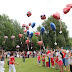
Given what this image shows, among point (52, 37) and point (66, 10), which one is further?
point (52, 37)

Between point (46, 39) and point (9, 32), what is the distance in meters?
10.1

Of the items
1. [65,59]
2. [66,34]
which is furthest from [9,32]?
[65,59]

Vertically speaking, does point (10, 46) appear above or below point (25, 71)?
above

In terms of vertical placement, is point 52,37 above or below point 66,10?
above

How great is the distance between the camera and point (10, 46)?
41.2 m

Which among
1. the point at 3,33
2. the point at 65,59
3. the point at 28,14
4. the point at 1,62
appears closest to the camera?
the point at 1,62

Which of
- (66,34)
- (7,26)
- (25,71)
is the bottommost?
(25,71)

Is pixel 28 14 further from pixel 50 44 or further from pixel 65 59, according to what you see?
pixel 50 44

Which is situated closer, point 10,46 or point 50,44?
point 50,44

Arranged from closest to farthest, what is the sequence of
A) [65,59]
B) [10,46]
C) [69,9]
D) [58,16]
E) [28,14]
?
[69,9] → [58,16] → [65,59] → [28,14] → [10,46]

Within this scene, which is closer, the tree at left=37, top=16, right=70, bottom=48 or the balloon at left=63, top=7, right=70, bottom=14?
the balloon at left=63, top=7, right=70, bottom=14

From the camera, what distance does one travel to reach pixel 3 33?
3556 cm

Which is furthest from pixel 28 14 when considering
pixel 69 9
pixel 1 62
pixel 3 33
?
pixel 3 33

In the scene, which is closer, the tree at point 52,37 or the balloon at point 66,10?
the balloon at point 66,10
